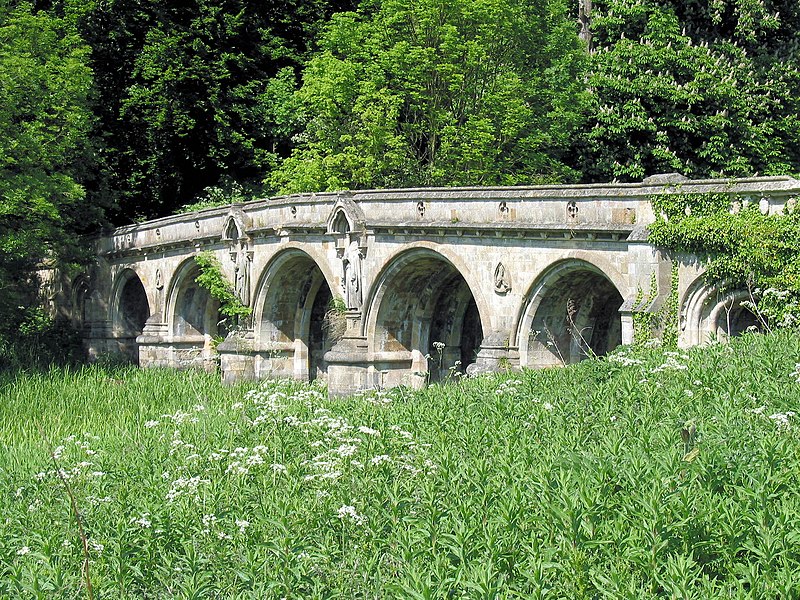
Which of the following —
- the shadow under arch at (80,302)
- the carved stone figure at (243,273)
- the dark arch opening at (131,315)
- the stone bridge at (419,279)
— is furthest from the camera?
the shadow under arch at (80,302)

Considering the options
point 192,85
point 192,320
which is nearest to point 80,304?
point 192,320

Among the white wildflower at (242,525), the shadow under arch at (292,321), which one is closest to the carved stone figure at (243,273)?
the shadow under arch at (292,321)

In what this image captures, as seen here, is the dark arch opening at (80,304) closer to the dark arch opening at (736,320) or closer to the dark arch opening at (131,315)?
the dark arch opening at (131,315)

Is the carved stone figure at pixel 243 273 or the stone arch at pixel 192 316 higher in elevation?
the carved stone figure at pixel 243 273

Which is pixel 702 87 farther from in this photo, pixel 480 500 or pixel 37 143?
pixel 480 500

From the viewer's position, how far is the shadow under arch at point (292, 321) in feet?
85.1

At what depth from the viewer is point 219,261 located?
2727 cm

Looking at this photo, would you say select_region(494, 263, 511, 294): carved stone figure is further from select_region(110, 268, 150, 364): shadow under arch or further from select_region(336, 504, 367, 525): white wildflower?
select_region(110, 268, 150, 364): shadow under arch

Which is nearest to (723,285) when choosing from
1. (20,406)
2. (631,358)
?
(631,358)

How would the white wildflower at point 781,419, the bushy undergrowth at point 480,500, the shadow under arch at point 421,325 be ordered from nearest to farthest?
the bushy undergrowth at point 480,500 → the white wildflower at point 781,419 → the shadow under arch at point 421,325

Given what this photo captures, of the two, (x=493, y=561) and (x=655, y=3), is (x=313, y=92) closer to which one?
(x=655, y=3)

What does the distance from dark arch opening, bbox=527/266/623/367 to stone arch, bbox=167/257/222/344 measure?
14143 millimetres

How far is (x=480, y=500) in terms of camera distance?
8.04 metres

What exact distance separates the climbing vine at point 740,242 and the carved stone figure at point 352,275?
25.3ft
